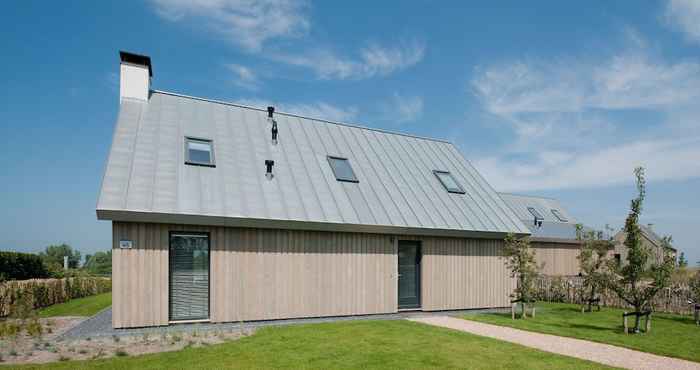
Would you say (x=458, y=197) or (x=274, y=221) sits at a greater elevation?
(x=458, y=197)

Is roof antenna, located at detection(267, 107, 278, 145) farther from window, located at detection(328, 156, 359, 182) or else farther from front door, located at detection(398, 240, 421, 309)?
front door, located at detection(398, 240, 421, 309)

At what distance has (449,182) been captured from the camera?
51.6 ft

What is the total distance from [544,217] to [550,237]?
448 centimetres

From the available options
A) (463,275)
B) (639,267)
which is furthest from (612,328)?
(463,275)

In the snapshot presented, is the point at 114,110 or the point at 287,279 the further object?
the point at 114,110

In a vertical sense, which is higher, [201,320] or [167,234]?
[167,234]

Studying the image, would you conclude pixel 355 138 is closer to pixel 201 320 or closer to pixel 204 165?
pixel 204 165

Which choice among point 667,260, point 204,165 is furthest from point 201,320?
point 667,260

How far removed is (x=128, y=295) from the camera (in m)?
9.60

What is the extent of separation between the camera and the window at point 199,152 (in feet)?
38.1

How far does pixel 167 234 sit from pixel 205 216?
92 cm

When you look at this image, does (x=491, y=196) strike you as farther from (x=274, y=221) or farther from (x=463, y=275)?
(x=274, y=221)

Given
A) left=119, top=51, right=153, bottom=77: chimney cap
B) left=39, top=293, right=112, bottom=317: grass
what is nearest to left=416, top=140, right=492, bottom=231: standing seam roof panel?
left=119, top=51, right=153, bottom=77: chimney cap

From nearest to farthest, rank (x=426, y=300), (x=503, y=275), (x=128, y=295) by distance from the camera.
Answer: (x=128, y=295) → (x=426, y=300) → (x=503, y=275)
